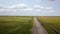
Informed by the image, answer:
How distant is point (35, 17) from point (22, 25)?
0.30 meters

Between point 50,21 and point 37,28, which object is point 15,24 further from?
point 50,21

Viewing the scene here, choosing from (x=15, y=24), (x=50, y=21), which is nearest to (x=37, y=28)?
(x=50, y=21)

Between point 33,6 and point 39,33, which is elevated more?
point 33,6

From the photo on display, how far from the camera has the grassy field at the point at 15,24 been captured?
2604mm

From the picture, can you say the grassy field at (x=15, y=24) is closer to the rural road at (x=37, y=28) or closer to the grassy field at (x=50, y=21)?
the rural road at (x=37, y=28)

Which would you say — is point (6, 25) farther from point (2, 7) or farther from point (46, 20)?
point (46, 20)

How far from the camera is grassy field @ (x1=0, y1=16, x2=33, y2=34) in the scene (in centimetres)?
260

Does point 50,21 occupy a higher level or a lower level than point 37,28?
higher

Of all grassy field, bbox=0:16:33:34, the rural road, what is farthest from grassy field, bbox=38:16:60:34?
grassy field, bbox=0:16:33:34

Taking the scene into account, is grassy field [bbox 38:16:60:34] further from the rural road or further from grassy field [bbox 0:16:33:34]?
grassy field [bbox 0:16:33:34]

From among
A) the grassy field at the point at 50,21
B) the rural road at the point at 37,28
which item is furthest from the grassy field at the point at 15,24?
the grassy field at the point at 50,21

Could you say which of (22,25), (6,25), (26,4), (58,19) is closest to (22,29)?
(22,25)

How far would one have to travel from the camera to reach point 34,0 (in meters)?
2.71

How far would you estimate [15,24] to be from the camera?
266cm
